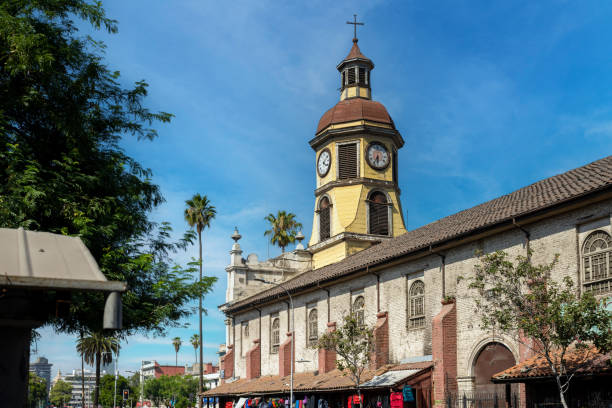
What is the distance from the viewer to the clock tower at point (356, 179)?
51.0 m

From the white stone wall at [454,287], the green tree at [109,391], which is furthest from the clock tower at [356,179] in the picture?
the green tree at [109,391]

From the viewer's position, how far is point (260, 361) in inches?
1941

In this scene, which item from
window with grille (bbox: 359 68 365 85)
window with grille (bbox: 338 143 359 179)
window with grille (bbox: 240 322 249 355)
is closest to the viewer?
window with grille (bbox: 338 143 359 179)

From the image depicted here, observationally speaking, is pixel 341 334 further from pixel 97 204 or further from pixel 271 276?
pixel 271 276

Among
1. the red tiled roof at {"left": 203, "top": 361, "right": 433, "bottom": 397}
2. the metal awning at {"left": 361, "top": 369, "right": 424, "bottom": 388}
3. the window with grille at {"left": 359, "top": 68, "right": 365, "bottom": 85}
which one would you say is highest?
the window with grille at {"left": 359, "top": 68, "right": 365, "bottom": 85}

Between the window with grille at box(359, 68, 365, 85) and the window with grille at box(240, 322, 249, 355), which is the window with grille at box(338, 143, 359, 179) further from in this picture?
the window with grille at box(240, 322, 249, 355)

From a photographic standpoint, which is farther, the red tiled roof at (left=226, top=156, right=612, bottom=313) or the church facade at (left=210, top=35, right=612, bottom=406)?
the church facade at (left=210, top=35, right=612, bottom=406)

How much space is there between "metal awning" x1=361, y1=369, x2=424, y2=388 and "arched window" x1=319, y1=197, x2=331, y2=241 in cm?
2259

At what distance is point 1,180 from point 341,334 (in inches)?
857

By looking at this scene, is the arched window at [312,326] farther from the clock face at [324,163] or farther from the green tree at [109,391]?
the green tree at [109,391]

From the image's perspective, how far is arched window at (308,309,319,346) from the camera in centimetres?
4122

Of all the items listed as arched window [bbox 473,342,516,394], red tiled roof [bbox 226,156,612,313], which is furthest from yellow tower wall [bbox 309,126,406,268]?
arched window [bbox 473,342,516,394]

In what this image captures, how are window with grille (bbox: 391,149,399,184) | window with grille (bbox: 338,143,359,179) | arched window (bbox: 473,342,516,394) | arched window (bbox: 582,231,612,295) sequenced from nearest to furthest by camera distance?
arched window (bbox: 582,231,612,295) → arched window (bbox: 473,342,516,394) → window with grille (bbox: 338,143,359,179) → window with grille (bbox: 391,149,399,184)

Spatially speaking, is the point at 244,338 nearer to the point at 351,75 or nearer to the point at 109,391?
the point at 351,75
